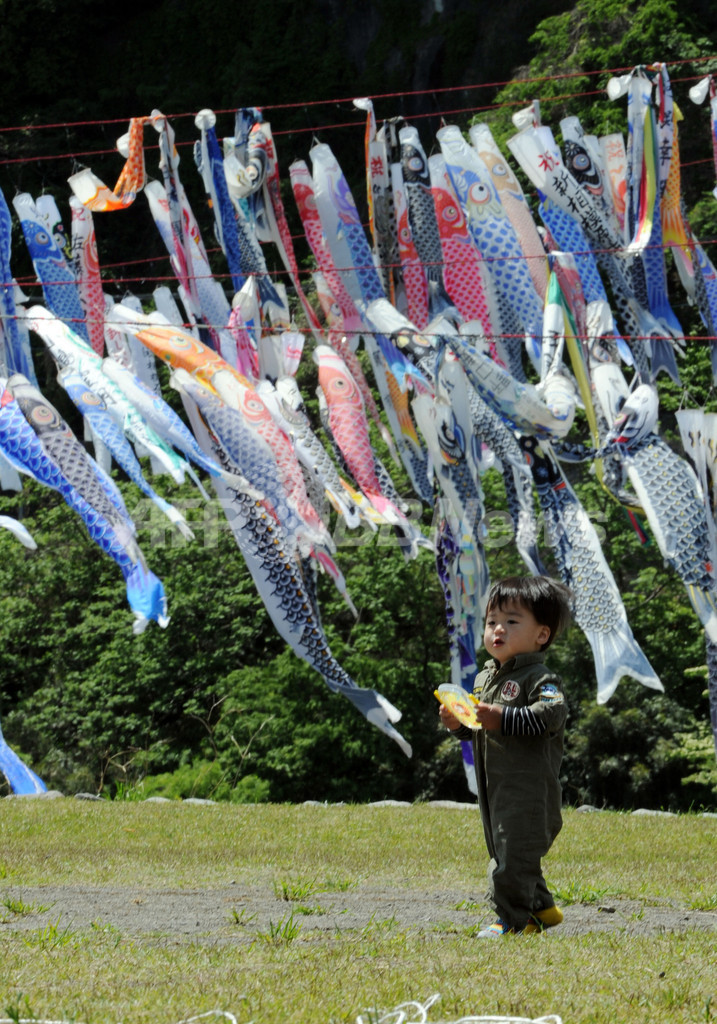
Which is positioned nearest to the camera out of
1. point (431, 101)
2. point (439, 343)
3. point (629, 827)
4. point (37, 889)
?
point (37, 889)

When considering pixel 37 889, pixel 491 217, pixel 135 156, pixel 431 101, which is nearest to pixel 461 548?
pixel 491 217

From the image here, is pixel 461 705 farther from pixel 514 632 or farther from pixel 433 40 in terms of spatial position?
pixel 433 40

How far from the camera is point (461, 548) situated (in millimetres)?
8438

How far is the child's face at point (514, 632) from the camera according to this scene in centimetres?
310

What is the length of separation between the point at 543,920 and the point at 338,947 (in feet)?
1.91

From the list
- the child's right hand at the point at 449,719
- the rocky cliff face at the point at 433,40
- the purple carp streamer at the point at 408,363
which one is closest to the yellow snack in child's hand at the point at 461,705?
the child's right hand at the point at 449,719

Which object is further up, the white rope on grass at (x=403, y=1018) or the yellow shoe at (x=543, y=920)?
the white rope on grass at (x=403, y=1018)

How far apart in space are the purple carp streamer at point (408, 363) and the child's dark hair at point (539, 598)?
4328 millimetres

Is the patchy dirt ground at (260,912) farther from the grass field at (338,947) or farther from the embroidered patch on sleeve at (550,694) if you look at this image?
the embroidered patch on sleeve at (550,694)

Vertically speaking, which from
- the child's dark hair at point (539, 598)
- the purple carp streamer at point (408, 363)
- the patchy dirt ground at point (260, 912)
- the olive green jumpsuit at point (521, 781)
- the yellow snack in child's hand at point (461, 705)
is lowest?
the patchy dirt ground at point (260, 912)

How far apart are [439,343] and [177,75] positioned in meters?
18.5

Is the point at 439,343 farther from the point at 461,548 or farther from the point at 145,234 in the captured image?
the point at 145,234

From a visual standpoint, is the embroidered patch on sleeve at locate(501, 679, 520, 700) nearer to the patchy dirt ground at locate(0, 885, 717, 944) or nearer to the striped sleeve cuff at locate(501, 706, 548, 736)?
the striped sleeve cuff at locate(501, 706, 548, 736)

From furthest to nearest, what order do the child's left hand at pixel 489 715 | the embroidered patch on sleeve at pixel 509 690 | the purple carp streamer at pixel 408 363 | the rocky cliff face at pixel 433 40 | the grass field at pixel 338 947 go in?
the rocky cliff face at pixel 433 40
the purple carp streamer at pixel 408 363
the embroidered patch on sleeve at pixel 509 690
the child's left hand at pixel 489 715
the grass field at pixel 338 947
